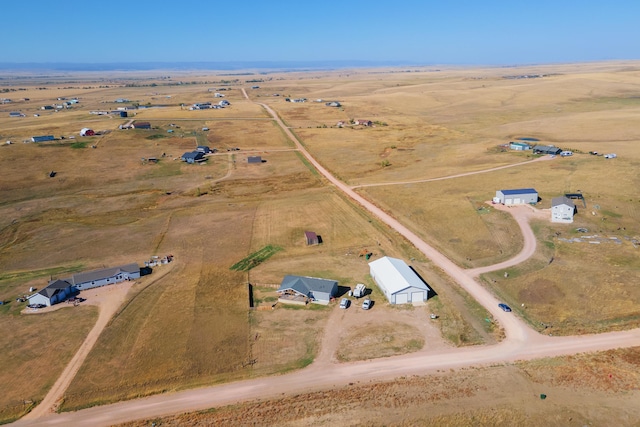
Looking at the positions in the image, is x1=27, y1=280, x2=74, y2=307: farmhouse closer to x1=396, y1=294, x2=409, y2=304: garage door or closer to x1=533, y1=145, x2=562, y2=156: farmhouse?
x1=396, y1=294, x2=409, y2=304: garage door

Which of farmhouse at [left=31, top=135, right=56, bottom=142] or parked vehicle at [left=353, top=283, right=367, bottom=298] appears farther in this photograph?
farmhouse at [left=31, top=135, right=56, bottom=142]

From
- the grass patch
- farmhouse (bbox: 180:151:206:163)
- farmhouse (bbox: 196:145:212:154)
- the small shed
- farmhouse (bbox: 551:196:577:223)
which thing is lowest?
the grass patch

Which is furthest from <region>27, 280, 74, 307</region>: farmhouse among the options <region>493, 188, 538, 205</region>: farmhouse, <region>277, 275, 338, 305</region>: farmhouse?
<region>493, 188, 538, 205</region>: farmhouse

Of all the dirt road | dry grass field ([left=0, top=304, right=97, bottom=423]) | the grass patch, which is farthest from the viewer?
the grass patch

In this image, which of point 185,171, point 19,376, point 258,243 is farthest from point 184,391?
point 185,171

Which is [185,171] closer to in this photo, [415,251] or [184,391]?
[415,251]

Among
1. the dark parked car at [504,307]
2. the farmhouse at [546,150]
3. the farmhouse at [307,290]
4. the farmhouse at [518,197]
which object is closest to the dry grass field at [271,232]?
the dark parked car at [504,307]
